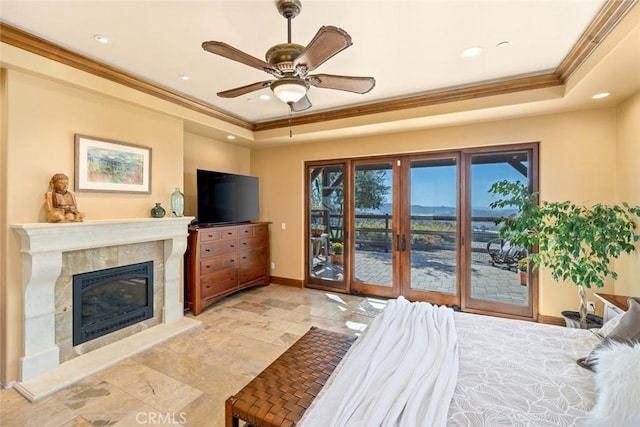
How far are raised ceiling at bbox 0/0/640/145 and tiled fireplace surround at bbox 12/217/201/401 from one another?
1624mm

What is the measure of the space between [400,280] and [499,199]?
1804mm

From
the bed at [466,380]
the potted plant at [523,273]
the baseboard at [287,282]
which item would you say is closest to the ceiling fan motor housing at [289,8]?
the bed at [466,380]

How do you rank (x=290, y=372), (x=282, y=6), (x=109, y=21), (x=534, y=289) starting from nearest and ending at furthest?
(x=290, y=372), (x=282, y=6), (x=109, y=21), (x=534, y=289)

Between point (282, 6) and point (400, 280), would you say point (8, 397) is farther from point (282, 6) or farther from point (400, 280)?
point (400, 280)

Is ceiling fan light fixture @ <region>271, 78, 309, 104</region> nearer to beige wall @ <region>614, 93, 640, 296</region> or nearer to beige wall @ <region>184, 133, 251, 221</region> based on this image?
beige wall @ <region>184, 133, 251, 221</region>

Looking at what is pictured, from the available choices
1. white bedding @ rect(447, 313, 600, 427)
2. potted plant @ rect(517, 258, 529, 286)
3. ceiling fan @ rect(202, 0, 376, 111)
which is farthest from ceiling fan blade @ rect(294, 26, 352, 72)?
potted plant @ rect(517, 258, 529, 286)

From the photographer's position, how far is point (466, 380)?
1.51m

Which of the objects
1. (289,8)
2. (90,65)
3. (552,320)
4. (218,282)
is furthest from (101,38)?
(552,320)

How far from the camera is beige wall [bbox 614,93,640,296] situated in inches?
110

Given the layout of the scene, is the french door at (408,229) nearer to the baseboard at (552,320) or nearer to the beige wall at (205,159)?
the baseboard at (552,320)

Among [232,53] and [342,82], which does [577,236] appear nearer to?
[342,82]

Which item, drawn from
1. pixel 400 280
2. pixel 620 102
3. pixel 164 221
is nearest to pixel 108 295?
pixel 164 221

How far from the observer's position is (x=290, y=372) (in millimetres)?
1796

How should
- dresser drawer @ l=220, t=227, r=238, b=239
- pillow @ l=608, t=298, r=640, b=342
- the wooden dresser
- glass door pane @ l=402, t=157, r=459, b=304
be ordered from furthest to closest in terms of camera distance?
dresser drawer @ l=220, t=227, r=238, b=239 → glass door pane @ l=402, t=157, r=459, b=304 → the wooden dresser → pillow @ l=608, t=298, r=640, b=342
